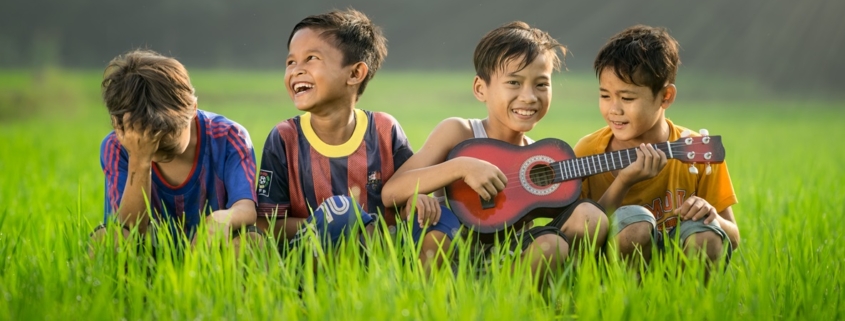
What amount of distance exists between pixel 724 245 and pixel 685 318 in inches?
28.6

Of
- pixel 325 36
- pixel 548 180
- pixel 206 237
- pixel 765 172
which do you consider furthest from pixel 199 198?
pixel 765 172

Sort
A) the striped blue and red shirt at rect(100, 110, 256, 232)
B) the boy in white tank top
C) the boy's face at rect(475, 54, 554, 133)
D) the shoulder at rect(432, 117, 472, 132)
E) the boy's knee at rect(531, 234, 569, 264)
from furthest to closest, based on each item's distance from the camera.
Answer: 1. the shoulder at rect(432, 117, 472, 132)
2. the boy's face at rect(475, 54, 554, 133)
3. the striped blue and red shirt at rect(100, 110, 256, 232)
4. the boy in white tank top
5. the boy's knee at rect(531, 234, 569, 264)

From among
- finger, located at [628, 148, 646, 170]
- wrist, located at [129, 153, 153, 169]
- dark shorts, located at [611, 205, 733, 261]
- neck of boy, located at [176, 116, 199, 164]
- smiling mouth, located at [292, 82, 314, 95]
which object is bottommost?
dark shorts, located at [611, 205, 733, 261]

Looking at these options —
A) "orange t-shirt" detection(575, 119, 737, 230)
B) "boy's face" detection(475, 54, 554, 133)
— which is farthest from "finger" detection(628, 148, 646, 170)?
"boy's face" detection(475, 54, 554, 133)

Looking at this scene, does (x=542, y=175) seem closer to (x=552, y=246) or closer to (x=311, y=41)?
(x=552, y=246)

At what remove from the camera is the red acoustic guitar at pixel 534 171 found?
3395mm

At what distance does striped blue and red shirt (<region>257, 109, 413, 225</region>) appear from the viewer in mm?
3707

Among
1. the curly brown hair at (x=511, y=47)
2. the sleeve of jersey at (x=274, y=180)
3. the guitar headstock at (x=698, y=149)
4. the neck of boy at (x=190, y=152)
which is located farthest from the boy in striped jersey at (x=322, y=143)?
the guitar headstock at (x=698, y=149)

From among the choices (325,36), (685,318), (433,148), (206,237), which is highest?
(325,36)

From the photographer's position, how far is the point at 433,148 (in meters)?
3.73

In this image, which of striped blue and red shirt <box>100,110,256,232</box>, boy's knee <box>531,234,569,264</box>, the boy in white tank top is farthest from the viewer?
striped blue and red shirt <box>100,110,256,232</box>

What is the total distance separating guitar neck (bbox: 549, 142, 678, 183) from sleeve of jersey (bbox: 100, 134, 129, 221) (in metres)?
1.79

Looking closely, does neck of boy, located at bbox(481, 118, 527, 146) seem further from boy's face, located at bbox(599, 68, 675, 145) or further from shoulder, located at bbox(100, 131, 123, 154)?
shoulder, located at bbox(100, 131, 123, 154)

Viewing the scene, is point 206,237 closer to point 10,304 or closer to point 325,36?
point 10,304
